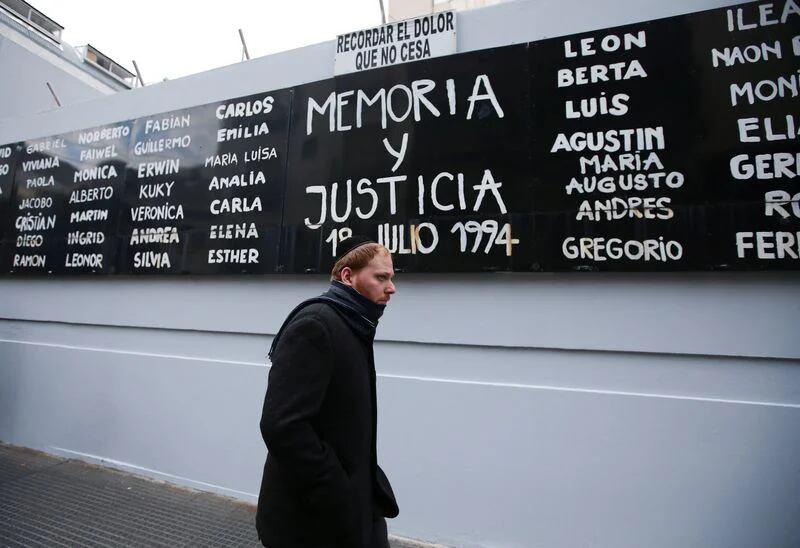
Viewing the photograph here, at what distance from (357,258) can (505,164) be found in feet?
5.67

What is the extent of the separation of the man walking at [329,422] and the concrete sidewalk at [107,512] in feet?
6.07

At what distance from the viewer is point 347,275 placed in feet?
5.47

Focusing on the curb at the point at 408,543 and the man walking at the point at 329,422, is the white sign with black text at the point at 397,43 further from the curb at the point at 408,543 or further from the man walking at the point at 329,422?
the curb at the point at 408,543

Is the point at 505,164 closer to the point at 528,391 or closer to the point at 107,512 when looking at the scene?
the point at 528,391

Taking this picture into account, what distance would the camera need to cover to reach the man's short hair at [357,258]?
164cm

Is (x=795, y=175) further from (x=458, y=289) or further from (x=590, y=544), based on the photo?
(x=590, y=544)

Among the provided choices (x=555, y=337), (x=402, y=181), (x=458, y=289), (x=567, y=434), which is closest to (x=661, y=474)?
(x=567, y=434)

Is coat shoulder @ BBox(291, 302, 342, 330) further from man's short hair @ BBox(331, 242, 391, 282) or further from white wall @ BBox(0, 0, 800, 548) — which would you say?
white wall @ BBox(0, 0, 800, 548)

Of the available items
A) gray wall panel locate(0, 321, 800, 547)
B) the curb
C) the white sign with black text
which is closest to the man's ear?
gray wall panel locate(0, 321, 800, 547)

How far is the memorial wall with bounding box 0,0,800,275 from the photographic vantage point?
2.43 m

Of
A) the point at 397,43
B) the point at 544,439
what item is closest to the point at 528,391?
the point at 544,439

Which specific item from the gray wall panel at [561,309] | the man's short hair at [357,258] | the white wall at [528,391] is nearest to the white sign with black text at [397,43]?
the white wall at [528,391]

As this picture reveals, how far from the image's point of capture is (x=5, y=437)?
461cm

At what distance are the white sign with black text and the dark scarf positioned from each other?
8.23 feet
